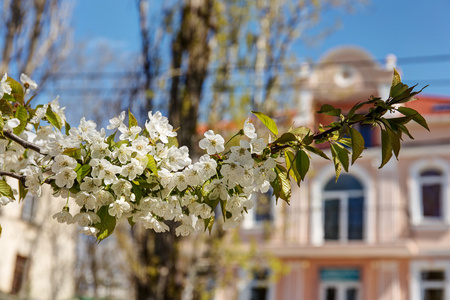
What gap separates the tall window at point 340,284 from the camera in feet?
44.4

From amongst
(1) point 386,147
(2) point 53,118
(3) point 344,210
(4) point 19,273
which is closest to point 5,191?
(2) point 53,118

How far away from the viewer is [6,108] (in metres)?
1.83

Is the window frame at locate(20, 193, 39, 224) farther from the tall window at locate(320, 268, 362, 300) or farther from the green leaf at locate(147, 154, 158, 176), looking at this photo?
the green leaf at locate(147, 154, 158, 176)

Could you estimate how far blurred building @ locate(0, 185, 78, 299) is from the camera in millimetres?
14691

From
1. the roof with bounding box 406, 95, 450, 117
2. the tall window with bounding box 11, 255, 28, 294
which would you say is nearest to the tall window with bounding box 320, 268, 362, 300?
the roof with bounding box 406, 95, 450, 117

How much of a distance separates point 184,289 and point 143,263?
2.87ft

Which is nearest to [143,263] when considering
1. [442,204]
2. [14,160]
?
[14,160]

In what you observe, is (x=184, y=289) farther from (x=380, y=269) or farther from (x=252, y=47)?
(x=380, y=269)

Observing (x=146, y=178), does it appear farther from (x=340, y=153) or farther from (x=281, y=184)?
(x=340, y=153)

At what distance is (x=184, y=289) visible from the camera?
25.6ft

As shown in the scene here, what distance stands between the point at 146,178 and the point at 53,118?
0.42 metres

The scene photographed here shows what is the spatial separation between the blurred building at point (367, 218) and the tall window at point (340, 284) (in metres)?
0.02

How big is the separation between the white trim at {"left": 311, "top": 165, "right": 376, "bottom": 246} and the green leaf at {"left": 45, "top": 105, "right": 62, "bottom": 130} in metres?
12.3

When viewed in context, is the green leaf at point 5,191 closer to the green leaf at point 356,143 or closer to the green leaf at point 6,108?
the green leaf at point 6,108
